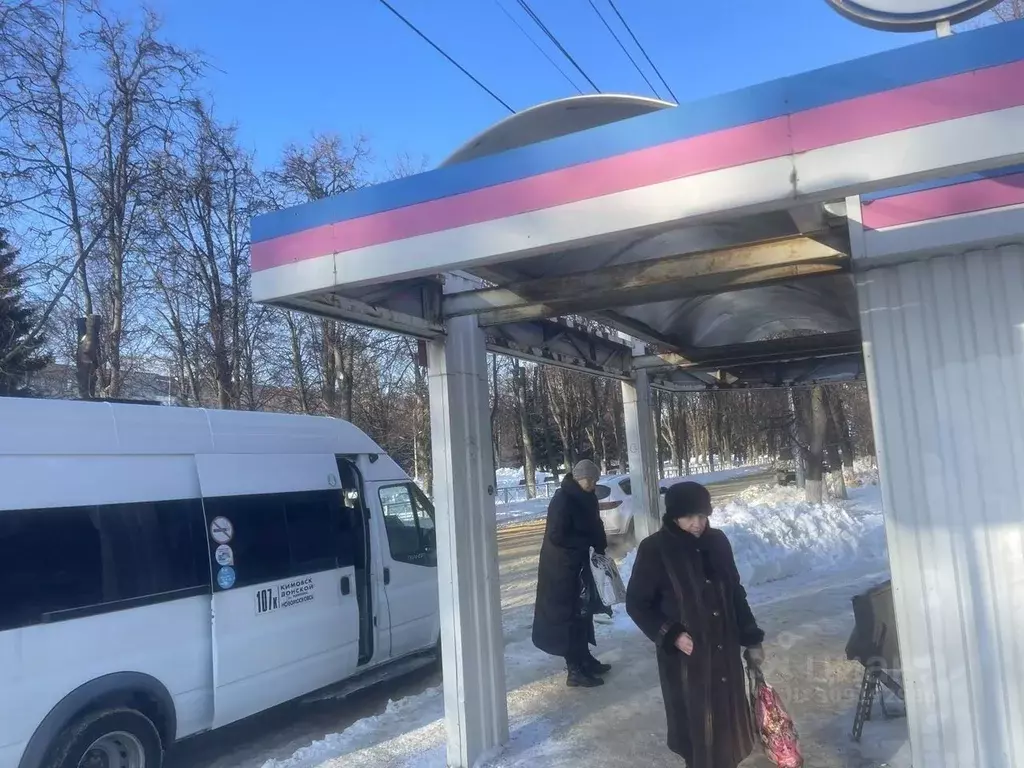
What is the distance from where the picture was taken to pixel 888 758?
4352mm

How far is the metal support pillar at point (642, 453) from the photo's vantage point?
9.02 m

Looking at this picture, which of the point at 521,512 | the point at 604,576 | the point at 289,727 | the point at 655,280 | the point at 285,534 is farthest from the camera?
the point at 521,512

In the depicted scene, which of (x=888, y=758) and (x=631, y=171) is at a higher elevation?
(x=631, y=171)

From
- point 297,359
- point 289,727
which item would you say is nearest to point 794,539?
point 289,727

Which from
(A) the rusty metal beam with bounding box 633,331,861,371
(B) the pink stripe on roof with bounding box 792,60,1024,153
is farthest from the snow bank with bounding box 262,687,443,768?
(B) the pink stripe on roof with bounding box 792,60,1024,153

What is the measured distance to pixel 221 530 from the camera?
5531 millimetres

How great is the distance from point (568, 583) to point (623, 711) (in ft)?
3.38

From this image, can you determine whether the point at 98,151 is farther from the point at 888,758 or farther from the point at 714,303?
the point at 888,758

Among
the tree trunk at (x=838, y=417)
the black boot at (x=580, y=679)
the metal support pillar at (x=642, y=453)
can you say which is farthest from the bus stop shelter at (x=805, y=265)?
the tree trunk at (x=838, y=417)

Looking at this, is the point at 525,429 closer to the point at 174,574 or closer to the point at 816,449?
the point at 816,449

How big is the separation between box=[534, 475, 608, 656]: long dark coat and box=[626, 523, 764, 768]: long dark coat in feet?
7.47

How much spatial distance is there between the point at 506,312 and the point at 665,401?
1672 inches

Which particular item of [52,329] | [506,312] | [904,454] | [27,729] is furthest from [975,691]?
[52,329]

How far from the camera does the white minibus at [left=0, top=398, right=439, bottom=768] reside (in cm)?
437
